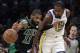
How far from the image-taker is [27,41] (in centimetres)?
775

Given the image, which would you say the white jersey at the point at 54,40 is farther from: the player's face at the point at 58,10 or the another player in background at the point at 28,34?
the another player in background at the point at 28,34

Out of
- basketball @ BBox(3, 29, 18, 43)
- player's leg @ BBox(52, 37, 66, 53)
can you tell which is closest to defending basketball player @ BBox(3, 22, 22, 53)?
basketball @ BBox(3, 29, 18, 43)

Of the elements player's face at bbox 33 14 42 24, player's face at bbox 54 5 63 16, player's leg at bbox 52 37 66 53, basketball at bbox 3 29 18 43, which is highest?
player's face at bbox 54 5 63 16

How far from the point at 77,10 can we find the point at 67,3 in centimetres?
45

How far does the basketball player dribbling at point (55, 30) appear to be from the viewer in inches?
274

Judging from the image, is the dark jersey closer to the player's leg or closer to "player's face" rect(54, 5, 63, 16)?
the player's leg

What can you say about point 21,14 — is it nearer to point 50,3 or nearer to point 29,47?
point 50,3

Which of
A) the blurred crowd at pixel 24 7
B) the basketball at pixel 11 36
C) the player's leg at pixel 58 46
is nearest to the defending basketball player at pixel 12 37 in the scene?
the basketball at pixel 11 36

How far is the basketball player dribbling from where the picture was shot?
696 cm

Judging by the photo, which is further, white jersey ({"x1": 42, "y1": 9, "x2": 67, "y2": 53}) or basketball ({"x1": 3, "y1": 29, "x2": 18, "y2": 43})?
basketball ({"x1": 3, "y1": 29, "x2": 18, "y2": 43})

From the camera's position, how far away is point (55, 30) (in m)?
7.06

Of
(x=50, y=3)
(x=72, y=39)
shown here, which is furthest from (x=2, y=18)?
(x=72, y=39)

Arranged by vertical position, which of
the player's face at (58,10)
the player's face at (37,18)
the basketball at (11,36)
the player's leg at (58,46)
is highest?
the player's face at (58,10)

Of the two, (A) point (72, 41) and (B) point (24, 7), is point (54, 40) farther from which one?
(B) point (24, 7)
